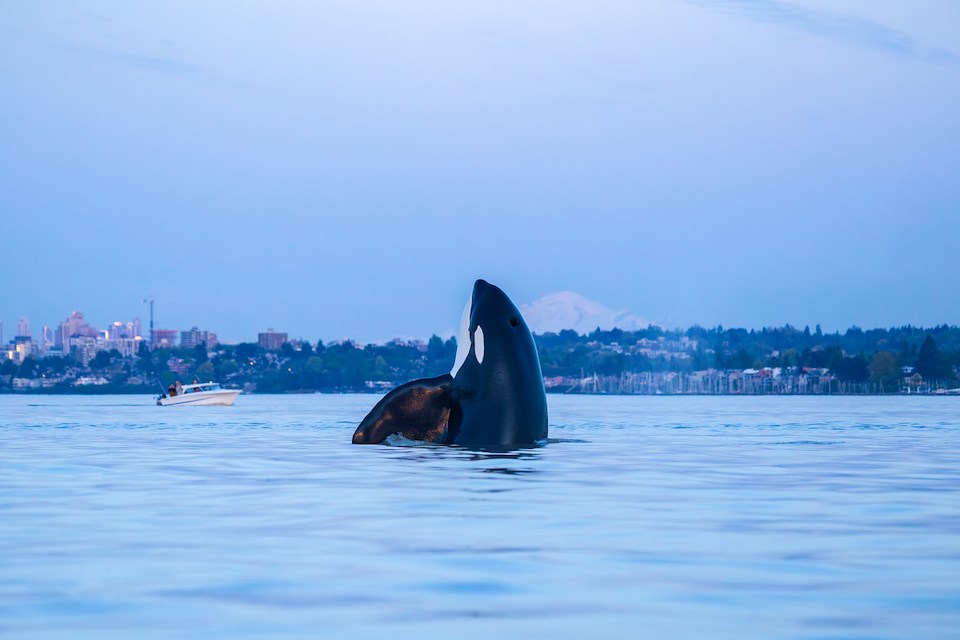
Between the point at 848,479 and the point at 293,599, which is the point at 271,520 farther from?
the point at 848,479

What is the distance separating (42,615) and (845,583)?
4329 millimetres

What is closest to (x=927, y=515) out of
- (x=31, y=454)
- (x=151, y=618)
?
(x=151, y=618)

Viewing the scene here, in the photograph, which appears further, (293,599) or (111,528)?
(111,528)

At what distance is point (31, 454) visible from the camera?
21.2 m

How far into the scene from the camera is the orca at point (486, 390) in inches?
729

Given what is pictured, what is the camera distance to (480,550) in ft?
30.3

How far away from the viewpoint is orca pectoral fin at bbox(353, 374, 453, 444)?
754 inches

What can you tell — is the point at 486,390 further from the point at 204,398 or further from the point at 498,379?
the point at 204,398

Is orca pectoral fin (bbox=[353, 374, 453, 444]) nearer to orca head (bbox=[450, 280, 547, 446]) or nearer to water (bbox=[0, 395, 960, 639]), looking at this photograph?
orca head (bbox=[450, 280, 547, 446])

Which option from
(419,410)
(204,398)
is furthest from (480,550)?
(204,398)

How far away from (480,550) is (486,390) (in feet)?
30.9

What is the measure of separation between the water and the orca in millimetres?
1219

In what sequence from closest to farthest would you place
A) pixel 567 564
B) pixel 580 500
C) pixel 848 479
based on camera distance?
pixel 567 564, pixel 580 500, pixel 848 479

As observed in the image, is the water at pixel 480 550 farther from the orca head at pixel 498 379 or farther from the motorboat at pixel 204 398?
the motorboat at pixel 204 398
